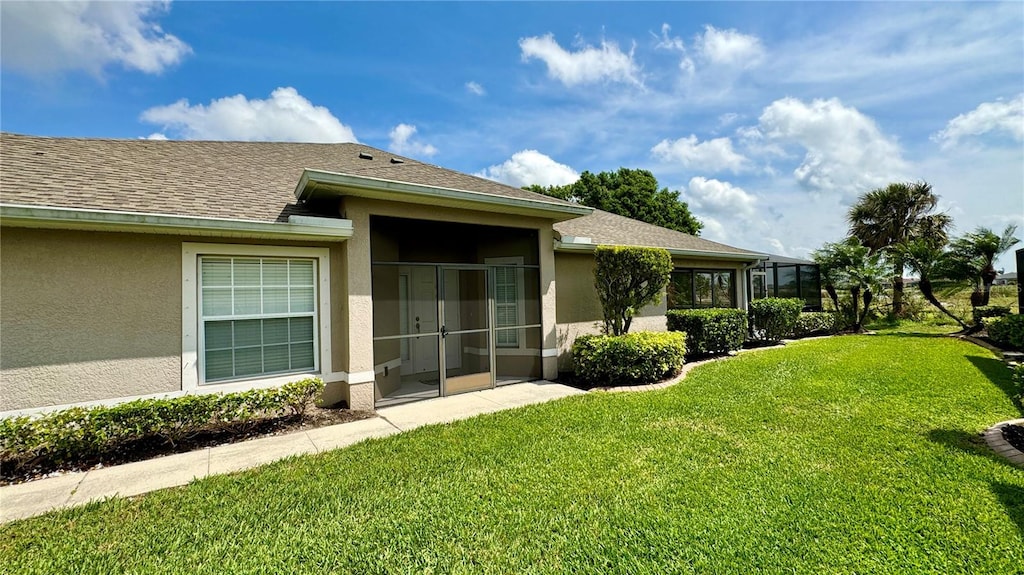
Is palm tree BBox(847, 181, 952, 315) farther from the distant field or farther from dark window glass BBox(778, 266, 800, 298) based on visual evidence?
dark window glass BBox(778, 266, 800, 298)

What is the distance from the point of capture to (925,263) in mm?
15742

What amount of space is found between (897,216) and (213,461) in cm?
3022

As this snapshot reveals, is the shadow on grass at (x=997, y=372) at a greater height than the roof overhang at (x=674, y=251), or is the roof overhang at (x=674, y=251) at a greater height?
the roof overhang at (x=674, y=251)

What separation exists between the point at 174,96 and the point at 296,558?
11.6 m

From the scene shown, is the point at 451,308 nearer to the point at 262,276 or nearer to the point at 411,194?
the point at 411,194

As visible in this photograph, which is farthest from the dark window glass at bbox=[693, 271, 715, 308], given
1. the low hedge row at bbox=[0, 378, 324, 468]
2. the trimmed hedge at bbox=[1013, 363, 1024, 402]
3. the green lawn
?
the low hedge row at bbox=[0, 378, 324, 468]

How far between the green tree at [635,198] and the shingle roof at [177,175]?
22.1m

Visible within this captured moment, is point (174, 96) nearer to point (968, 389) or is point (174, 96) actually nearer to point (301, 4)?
point (301, 4)

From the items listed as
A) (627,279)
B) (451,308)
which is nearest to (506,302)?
(451,308)

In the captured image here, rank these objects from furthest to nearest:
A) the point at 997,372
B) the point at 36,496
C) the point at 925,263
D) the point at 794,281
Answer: the point at 794,281, the point at 925,263, the point at 997,372, the point at 36,496

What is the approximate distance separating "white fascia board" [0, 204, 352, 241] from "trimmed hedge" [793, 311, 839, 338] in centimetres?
1616

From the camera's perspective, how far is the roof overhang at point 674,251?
8.83 meters

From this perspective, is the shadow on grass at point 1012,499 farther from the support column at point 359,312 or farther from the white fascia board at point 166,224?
the white fascia board at point 166,224

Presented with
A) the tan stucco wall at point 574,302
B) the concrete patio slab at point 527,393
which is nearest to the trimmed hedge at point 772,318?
the tan stucco wall at point 574,302
